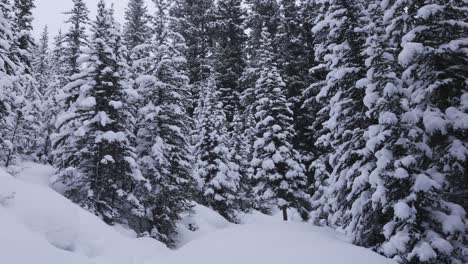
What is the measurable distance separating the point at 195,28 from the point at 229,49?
5.56 m

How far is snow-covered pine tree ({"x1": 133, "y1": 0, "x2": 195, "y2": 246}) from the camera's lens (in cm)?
2417

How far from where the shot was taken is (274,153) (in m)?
29.5

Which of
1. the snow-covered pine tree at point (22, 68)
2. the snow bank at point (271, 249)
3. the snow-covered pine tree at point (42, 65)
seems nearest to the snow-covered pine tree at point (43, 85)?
the snow-covered pine tree at point (42, 65)

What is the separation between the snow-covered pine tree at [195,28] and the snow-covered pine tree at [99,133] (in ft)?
97.1

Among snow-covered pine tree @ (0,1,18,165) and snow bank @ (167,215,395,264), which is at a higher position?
snow-covered pine tree @ (0,1,18,165)

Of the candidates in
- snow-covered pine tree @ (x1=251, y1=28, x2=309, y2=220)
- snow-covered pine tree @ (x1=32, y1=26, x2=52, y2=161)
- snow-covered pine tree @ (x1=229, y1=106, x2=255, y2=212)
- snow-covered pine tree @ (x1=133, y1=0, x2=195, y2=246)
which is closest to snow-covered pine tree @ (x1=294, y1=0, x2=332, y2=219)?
snow-covered pine tree @ (x1=251, y1=28, x2=309, y2=220)

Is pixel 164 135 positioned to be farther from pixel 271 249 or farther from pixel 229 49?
pixel 229 49

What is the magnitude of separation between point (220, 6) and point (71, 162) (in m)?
41.7

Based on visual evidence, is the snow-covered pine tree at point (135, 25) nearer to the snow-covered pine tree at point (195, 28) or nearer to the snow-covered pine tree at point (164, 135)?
the snow-covered pine tree at point (195, 28)

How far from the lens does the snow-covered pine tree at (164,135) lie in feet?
79.3

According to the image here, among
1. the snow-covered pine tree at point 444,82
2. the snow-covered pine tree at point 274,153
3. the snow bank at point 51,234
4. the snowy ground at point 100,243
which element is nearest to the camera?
the snow bank at point 51,234

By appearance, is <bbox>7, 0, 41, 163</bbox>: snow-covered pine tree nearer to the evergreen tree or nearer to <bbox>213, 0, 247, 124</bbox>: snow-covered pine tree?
the evergreen tree

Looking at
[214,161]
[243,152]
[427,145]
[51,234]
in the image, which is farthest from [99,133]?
[243,152]

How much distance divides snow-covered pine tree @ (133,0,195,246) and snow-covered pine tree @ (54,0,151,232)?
66.4 inches
